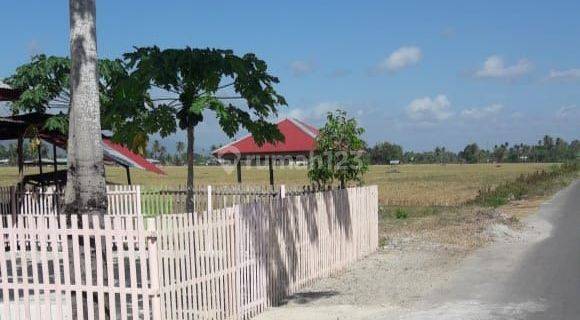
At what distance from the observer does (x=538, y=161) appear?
168 metres

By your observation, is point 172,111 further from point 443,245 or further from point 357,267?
point 443,245

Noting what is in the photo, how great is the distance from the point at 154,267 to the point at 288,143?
43.3ft

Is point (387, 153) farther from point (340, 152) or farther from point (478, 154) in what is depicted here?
point (340, 152)

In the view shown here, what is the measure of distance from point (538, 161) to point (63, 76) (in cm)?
16485

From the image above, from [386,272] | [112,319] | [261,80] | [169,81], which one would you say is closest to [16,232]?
[112,319]

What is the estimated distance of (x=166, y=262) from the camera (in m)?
7.05

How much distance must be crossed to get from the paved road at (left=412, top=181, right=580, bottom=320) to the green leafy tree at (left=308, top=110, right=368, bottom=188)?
12.1ft

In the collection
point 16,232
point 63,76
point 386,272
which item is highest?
point 63,76

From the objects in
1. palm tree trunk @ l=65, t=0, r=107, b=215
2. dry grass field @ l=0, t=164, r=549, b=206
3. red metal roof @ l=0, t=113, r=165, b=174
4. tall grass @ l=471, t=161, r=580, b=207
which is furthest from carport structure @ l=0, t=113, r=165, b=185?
tall grass @ l=471, t=161, r=580, b=207

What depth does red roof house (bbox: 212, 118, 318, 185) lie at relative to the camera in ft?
64.3

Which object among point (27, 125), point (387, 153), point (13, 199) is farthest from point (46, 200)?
point (387, 153)

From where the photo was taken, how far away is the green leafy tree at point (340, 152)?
1645 cm

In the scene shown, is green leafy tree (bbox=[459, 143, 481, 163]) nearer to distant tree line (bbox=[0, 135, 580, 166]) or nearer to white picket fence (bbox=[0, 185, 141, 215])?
distant tree line (bbox=[0, 135, 580, 166])

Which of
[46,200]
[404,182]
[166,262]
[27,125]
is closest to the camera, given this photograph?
[166,262]
